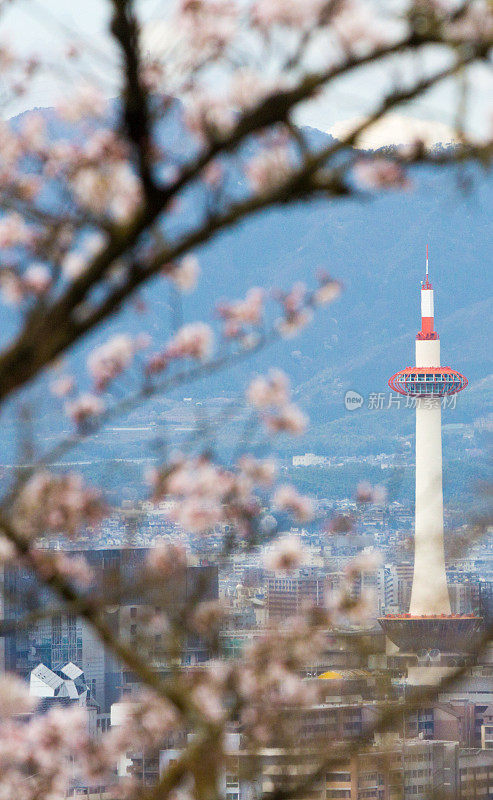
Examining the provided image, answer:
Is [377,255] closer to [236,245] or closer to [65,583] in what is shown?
[236,245]

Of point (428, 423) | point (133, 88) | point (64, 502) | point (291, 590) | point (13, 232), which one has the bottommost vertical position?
point (291, 590)

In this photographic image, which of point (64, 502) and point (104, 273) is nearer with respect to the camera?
point (104, 273)

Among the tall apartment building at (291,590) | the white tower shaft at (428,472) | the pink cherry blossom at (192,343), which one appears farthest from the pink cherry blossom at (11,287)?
the white tower shaft at (428,472)

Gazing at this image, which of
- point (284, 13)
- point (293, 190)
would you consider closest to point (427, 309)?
point (284, 13)

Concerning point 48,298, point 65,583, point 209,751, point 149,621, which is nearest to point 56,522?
point 149,621

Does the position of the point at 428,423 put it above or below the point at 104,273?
above

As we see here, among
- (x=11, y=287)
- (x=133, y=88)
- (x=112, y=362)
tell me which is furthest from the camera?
(x=112, y=362)

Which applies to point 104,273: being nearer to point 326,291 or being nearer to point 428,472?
point 326,291

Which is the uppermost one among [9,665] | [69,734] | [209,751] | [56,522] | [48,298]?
[48,298]

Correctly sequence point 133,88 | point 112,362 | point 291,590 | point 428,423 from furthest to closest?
point 428,423
point 291,590
point 112,362
point 133,88

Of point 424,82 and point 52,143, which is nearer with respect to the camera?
point 424,82

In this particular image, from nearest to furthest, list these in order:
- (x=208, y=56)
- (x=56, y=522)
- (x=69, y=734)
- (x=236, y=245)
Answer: (x=208, y=56)
(x=56, y=522)
(x=69, y=734)
(x=236, y=245)
